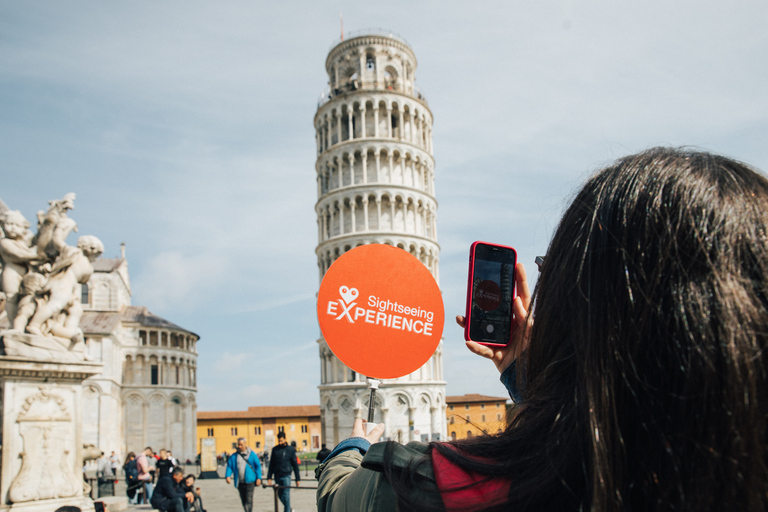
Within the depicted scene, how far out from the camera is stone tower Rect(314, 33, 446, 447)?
119 ft

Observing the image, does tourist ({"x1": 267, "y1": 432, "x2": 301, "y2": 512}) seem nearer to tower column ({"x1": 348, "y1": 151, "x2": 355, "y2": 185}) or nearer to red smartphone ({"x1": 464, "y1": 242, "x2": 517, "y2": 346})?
red smartphone ({"x1": 464, "y1": 242, "x2": 517, "y2": 346})

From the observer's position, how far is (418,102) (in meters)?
40.5

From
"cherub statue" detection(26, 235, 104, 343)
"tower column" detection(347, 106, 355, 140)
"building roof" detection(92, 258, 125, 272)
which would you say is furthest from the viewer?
"building roof" detection(92, 258, 125, 272)

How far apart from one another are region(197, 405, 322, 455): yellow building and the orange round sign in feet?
250

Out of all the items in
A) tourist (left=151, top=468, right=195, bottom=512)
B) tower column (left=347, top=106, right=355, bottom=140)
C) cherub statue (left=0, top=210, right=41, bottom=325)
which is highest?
tower column (left=347, top=106, right=355, bottom=140)

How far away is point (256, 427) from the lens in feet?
248

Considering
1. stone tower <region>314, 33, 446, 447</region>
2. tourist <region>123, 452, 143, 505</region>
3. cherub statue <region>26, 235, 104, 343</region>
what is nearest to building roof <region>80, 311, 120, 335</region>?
stone tower <region>314, 33, 446, 447</region>

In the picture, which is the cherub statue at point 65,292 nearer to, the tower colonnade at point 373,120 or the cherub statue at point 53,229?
the cherub statue at point 53,229

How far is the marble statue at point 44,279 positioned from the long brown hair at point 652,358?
21.7 ft

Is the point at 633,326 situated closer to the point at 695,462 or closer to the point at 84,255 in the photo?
the point at 695,462

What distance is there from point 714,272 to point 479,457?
0.46 meters

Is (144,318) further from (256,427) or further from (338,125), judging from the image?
(338,125)

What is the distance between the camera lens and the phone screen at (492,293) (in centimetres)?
165

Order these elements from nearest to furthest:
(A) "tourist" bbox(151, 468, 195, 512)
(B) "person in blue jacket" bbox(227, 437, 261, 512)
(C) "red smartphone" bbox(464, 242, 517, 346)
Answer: (C) "red smartphone" bbox(464, 242, 517, 346)
(A) "tourist" bbox(151, 468, 195, 512)
(B) "person in blue jacket" bbox(227, 437, 261, 512)
